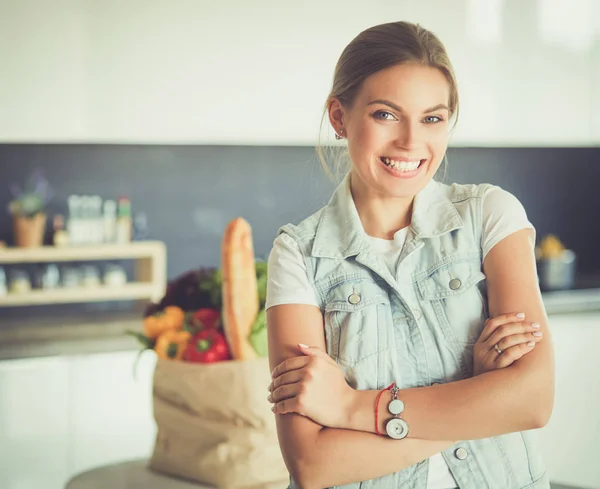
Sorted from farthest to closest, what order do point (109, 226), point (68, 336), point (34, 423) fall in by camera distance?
1. point (109, 226)
2. point (68, 336)
3. point (34, 423)

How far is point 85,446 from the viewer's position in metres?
2.45

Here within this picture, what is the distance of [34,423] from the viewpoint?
241 cm

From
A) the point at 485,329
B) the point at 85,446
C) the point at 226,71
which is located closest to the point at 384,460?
the point at 485,329

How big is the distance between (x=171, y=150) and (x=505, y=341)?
2335 mm

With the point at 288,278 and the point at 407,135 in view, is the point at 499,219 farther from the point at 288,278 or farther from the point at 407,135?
the point at 288,278

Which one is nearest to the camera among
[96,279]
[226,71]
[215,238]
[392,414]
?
[392,414]

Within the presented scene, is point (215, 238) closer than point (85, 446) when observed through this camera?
No

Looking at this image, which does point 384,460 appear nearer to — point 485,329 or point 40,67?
point 485,329

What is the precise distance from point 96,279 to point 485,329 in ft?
7.24

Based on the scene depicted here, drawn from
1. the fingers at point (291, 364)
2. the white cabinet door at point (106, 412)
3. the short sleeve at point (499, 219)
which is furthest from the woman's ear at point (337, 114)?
the white cabinet door at point (106, 412)

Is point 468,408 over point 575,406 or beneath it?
over

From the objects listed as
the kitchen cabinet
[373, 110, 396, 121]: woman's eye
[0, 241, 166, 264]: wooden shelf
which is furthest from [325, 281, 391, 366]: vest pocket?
[0, 241, 166, 264]: wooden shelf

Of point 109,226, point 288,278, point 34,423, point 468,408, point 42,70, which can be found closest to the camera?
point 468,408

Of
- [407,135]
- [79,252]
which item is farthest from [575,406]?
[407,135]
